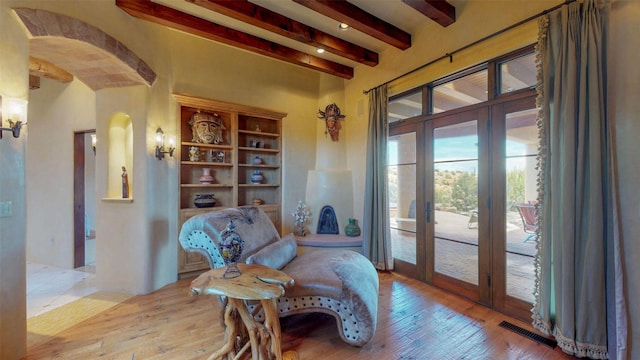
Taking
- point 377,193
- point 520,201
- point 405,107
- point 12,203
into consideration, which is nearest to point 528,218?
point 520,201

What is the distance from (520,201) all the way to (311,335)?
91.5 inches

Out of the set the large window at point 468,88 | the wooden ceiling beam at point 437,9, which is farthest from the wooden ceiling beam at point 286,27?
the wooden ceiling beam at point 437,9

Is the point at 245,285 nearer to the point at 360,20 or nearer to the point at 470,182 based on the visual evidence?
the point at 470,182

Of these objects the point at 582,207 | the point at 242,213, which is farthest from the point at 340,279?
the point at 582,207

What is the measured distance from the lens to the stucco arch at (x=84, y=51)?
6.97ft

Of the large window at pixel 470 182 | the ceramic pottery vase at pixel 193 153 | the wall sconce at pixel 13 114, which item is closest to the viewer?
the wall sconce at pixel 13 114

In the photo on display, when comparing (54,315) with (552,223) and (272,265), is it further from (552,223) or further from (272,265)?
(552,223)

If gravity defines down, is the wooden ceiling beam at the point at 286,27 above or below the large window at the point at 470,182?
above

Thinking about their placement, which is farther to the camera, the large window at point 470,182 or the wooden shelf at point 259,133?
the wooden shelf at point 259,133

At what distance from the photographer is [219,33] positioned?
3307 mm

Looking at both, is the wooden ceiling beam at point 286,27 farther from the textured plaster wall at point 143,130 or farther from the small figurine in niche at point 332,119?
the textured plaster wall at point 143,130

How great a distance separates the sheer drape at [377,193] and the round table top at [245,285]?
223cm

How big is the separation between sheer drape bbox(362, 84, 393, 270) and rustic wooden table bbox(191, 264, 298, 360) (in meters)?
2.14

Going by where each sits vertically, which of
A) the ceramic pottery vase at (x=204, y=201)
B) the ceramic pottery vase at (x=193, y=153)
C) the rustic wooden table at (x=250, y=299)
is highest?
the ceramic pottery vase at (x=193, y=153)
